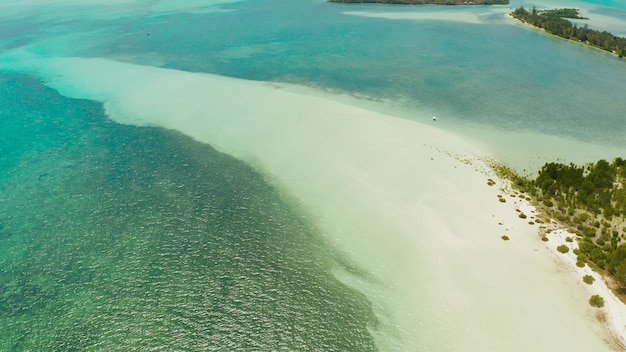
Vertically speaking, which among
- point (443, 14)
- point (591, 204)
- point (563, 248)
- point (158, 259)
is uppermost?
point (443, 14)

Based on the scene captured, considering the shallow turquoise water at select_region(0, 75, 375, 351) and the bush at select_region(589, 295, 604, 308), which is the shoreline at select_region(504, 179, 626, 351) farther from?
the shallow turquoise water at select_region(0, 75, 375, 351)

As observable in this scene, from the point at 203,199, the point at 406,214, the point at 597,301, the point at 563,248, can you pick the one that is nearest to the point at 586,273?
the point at 563,248

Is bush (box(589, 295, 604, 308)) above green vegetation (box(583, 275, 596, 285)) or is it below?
below

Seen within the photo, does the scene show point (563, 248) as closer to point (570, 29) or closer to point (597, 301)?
point (597, 301)

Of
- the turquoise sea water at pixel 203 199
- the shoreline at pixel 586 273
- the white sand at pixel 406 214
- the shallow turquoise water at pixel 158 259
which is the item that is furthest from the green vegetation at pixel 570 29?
the shallow turquoise water at pixel 158 259

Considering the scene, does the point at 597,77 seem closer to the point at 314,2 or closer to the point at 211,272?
the point at 211,272

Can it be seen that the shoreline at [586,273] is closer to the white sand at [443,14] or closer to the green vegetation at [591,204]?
the green vegetation at [591,204]

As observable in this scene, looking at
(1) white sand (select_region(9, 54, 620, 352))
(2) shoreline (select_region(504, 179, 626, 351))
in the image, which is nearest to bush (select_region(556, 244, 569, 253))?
(2) shoreline (select_region(504, 179, 626, 351))
